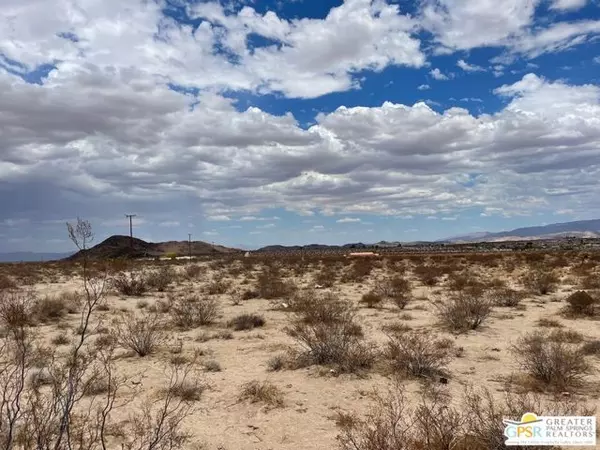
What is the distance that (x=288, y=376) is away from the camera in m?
8.48

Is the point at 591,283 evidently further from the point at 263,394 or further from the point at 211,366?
the point at 263,394

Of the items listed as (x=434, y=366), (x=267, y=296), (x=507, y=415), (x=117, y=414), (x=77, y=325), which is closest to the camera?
(x=507, y=415)

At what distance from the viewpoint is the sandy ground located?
6234mm

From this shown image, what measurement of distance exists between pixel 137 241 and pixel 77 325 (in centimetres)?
13578

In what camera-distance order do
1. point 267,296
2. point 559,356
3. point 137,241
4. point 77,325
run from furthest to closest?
point 137,241 → point 267,296 → point 77,325 → point 559,356

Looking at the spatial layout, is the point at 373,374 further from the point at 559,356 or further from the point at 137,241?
the point at 137,241

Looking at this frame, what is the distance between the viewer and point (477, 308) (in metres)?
12.5

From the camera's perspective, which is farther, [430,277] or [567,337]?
[430,277]

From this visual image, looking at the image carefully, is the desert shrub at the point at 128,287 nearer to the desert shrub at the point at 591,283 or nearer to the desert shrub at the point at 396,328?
the desert shrub at the point at 396,328

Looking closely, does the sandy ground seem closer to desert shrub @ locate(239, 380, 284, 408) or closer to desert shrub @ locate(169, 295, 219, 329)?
desert shrub @ locate(239, 380, 284, 408)

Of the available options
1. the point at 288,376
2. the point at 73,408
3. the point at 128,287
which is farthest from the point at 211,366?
the point at 128,287

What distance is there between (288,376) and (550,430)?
4.46m

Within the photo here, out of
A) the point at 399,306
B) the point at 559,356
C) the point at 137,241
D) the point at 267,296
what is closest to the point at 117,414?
the point at 559,356

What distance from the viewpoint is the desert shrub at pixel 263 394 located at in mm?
7164
